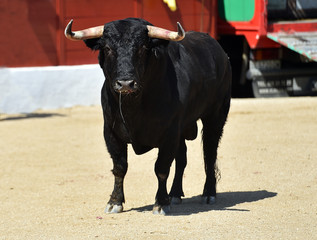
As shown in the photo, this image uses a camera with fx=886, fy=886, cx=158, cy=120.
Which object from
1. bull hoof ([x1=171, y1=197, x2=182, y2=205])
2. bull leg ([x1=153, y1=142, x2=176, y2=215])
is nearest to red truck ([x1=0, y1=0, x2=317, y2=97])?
bull hoof ([x1=171, y1=197, x2=182, y2=205])

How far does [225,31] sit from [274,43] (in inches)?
44.6

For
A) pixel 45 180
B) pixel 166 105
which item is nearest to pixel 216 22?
pixel 45 180

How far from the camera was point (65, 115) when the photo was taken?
13.9 m

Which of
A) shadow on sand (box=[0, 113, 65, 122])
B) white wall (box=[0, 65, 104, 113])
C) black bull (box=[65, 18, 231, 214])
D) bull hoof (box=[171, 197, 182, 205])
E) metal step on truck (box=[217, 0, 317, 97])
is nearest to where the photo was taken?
black bull (box=[65, 18, 231, 214])

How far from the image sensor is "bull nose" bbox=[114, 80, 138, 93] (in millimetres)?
6820

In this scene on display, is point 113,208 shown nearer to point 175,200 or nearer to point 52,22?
point 175,200

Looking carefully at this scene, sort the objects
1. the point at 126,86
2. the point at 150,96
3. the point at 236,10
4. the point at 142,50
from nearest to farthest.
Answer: the point at 126,86 < the point at 142,50 < the point at 150,96 < the point at 236,10

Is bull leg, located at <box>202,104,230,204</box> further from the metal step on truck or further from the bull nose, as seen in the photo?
the metal step on truck

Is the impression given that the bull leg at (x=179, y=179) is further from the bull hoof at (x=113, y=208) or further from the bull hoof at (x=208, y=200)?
the bull hoof at (x=113, y=208)

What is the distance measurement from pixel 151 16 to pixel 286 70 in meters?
2.61

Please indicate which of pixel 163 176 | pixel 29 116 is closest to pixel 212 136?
pixel 163 176

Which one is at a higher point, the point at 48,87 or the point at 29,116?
the point at 48,87

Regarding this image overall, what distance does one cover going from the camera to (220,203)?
26.7ft

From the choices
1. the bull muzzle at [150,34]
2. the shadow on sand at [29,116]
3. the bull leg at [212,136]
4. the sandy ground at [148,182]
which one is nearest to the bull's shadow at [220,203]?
the sandy ground at [148,182]
